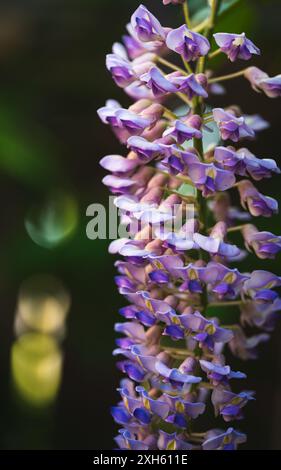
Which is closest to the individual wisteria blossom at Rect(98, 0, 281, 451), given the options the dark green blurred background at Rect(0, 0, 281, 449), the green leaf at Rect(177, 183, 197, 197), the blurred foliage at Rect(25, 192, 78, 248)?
the green leaf at Rect(177, 183, 197, 197)

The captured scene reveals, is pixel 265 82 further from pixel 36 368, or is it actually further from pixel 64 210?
pixel 36 368

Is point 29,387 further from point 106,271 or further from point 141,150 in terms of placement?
point 141,150

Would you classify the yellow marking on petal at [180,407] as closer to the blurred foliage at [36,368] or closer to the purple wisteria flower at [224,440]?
the purple wisteria flower at [224,440]

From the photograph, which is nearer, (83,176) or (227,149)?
(227,149)

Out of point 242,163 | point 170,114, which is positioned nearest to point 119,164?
point 170,114

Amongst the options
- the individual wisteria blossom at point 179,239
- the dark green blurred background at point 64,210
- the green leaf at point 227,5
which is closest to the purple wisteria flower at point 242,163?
the individual wisteria blossom at point 179,239
